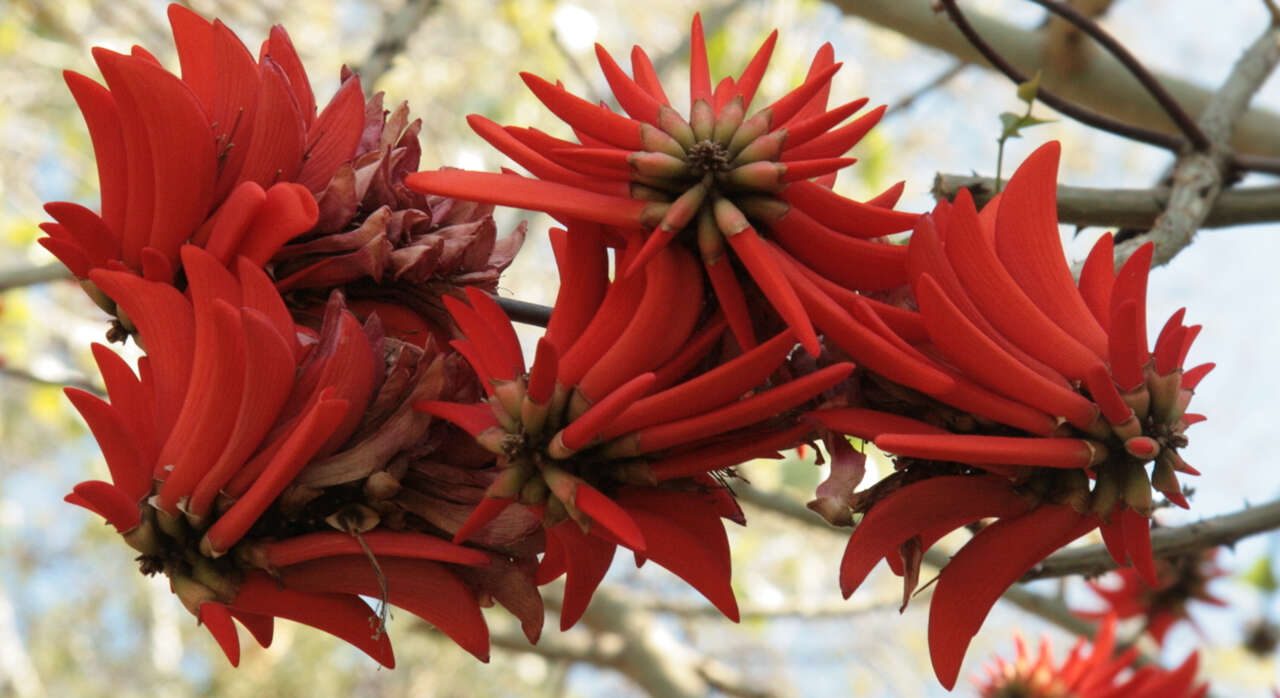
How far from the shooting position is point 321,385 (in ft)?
2.07

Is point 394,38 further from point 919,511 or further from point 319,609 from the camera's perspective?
point 919,511

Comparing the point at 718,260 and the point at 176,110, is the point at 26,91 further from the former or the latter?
the point at 718,260

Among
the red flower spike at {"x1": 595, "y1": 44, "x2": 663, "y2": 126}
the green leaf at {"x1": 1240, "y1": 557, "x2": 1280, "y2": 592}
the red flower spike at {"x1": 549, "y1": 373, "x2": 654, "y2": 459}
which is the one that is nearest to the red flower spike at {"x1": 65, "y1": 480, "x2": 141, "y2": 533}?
the red flower spike at {"x1": 549, "y1": 373, "x2": 654, "y2": 459}

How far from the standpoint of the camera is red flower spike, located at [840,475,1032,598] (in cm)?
61

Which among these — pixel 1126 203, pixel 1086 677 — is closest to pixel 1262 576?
pixel 1086 677

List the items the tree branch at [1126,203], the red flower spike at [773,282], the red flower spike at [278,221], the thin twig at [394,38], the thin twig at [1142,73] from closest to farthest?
the red flower spike at [773,282] < the red flower spike at [278,221] < the tree branch at [1126,203] < the thin twig at [1142,73] < the thin twig at [394,38]

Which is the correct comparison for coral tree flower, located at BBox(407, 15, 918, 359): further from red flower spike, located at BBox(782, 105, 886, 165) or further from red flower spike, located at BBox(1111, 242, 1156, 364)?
red flower spike, located at BBox(1111, 242, 1156, 364)

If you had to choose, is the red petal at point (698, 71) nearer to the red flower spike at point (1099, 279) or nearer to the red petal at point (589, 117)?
the red petal at point (589, 117)

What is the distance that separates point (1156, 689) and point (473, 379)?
775 mm

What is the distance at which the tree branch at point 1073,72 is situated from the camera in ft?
5.03

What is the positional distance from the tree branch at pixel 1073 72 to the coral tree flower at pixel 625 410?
40.0 inches

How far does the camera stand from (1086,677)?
1.26 metres

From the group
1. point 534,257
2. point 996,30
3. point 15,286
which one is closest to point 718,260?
point 996,30

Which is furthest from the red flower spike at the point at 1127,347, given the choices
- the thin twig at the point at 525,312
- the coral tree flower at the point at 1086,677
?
the coral tree flower at the point at 1086,677
